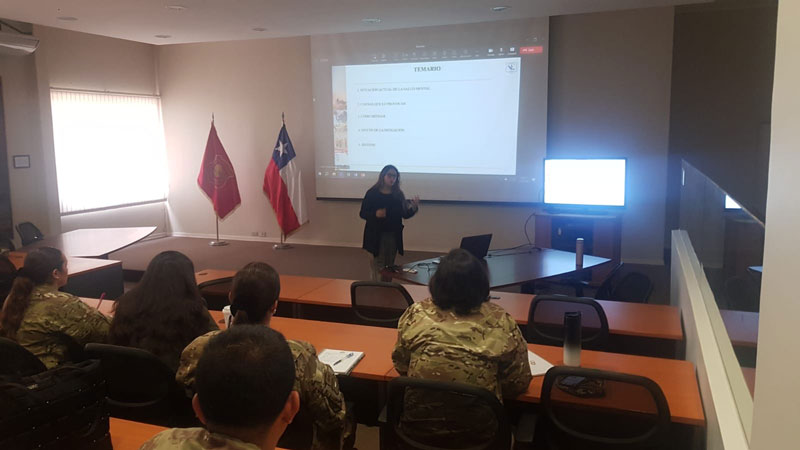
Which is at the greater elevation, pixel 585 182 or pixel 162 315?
pixel 585 182

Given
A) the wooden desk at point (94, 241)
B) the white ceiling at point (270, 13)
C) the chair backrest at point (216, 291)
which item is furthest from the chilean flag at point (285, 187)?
the chair backrest at point (216, 291)

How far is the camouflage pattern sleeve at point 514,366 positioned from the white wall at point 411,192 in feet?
17.6

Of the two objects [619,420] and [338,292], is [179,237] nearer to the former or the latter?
[338,292]

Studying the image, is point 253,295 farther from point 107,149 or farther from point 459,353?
point 107,149

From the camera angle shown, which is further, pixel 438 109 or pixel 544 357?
pixel 438 109

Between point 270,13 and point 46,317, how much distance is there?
4177 millimetres

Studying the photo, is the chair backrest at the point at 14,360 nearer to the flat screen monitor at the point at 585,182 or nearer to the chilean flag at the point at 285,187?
the flat screen monitor at the point at 585,182

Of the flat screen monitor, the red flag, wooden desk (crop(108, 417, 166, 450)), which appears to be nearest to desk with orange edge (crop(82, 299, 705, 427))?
wooden desk (crop(108, 417, 166, 450))

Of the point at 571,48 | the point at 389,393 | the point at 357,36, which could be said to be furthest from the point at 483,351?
the point at 357,36

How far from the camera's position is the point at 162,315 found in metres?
2.50

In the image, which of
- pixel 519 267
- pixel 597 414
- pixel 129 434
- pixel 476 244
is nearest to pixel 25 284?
pixel 129 434

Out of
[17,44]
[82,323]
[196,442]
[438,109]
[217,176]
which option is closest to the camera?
[196,442]

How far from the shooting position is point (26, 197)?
7.39 meters

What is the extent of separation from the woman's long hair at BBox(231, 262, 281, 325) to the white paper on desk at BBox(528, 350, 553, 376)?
110 centimetres
